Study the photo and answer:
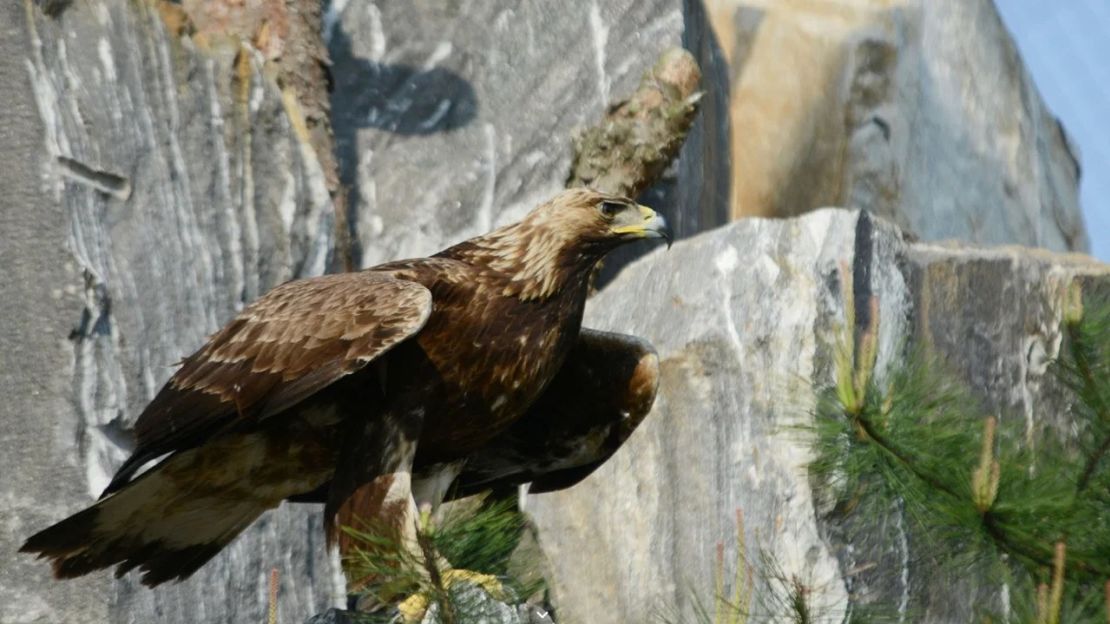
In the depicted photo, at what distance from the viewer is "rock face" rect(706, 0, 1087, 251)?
10992mm

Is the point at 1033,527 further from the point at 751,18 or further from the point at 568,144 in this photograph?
the point at 751,18

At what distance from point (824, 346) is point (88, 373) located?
2827mm

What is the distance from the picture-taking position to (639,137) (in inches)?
328

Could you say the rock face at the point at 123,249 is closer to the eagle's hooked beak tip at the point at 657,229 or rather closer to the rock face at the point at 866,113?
the eagle's hooked beak tip at the point at 657,229

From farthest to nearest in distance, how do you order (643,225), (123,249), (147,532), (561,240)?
(123,249) < (643,225) < (561,240) < (147,532)

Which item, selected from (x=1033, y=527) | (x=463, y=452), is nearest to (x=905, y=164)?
(x=463, y=452)

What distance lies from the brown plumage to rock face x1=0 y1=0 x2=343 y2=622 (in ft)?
4.11

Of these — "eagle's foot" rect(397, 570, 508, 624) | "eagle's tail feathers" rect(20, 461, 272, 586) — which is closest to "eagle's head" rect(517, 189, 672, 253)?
"eagle's tail feathers" rect(20, 461, 272, 586)

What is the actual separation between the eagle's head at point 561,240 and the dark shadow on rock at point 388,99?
9.98ft

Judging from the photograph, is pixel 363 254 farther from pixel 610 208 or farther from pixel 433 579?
pixel 433 579

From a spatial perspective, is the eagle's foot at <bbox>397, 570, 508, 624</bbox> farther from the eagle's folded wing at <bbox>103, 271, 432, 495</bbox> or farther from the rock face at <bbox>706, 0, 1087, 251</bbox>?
the rock face at <bbox>706, 0, 1087, 251</bbox>

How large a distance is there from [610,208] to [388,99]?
128 inches

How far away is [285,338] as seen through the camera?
18.2ft

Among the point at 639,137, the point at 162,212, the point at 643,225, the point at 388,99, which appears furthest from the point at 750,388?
the point at 388,99
